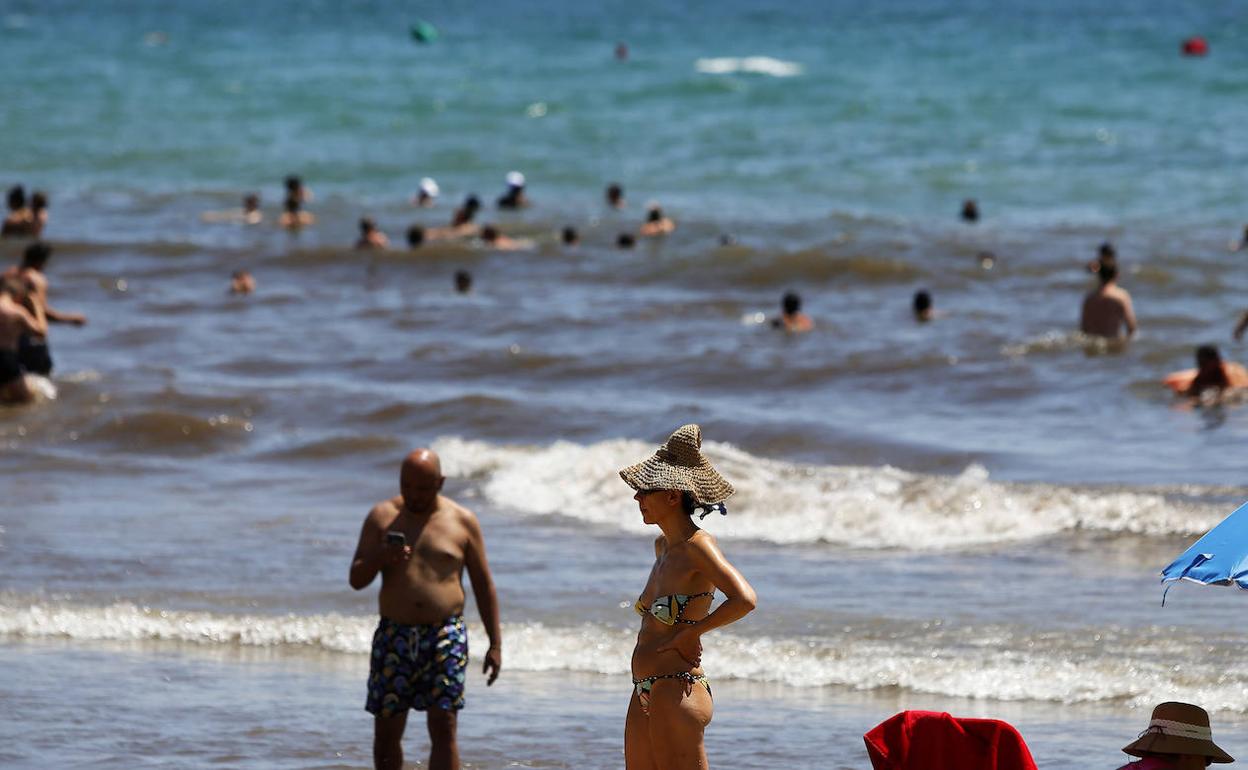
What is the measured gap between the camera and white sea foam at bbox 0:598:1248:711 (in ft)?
29.6

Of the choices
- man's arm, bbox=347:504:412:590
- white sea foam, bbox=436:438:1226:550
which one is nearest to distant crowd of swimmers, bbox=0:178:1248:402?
white sea foam, bbox=436:438:1226:550

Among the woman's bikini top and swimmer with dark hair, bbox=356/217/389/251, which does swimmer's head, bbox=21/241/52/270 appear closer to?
swimmer with dark hair, bbox=356/217/389/251

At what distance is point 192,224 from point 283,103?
56.4ft

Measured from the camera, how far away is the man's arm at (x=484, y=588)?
24.6 ft

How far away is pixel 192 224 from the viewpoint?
2959 cm

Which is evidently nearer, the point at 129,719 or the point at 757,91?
the point at 129,719

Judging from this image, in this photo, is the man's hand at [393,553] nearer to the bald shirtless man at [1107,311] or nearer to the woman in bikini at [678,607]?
the woman in bikini at [678,607]

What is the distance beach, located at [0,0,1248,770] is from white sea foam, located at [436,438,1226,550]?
0.15 feet

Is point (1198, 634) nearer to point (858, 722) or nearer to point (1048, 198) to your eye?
point (858, 722)

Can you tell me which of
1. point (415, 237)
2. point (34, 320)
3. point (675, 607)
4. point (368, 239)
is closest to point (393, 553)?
point (675, 607)

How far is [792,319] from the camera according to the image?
20859 millimetres

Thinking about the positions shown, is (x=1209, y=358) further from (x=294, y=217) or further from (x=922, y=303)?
(x=294, y=217)

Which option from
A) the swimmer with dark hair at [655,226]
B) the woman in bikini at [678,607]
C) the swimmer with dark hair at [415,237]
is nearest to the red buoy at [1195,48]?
the swimmer with dark hair at [655,226]

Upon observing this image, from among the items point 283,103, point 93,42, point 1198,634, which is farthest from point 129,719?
point 93,42
